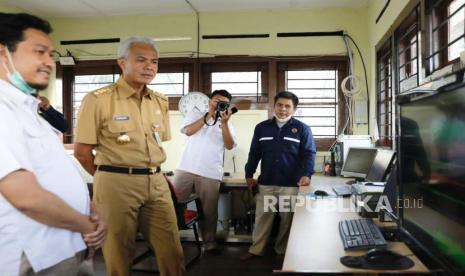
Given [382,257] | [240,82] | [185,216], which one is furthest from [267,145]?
[382,257]

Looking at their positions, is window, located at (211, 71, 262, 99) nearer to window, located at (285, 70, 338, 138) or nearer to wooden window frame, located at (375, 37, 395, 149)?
window, located at (285, 70, 338, 138)

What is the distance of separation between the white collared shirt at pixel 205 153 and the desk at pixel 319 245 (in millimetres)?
1369

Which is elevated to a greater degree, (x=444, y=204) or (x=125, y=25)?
(x=125, y=25)

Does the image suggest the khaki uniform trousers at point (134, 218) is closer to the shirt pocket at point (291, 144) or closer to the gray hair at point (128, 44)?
the gray hair at point (128, 44)

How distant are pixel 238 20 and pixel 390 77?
190 cm

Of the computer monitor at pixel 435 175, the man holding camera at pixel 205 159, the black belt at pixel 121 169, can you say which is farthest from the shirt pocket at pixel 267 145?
the computer monitor at pixel 435 175

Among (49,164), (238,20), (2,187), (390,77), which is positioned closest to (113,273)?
(49,164)

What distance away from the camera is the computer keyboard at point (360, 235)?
1428 millimetres

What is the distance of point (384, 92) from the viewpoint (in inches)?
145


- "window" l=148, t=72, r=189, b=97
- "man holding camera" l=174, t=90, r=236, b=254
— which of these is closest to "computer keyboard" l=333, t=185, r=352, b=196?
"man holding camera" l=174, t=90, r=236, b=254

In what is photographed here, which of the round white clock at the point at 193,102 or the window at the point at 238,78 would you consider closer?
the round white clock at the point at 193,102

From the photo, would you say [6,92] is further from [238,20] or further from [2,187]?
[238,20]

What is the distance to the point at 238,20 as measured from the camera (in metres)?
4.36

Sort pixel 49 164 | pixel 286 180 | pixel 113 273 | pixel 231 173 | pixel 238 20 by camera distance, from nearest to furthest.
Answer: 1. pixel 49 164
2. pixel 113 273
3. pixel 286 180
4. pixel 231 173
5. pixel 238 20
